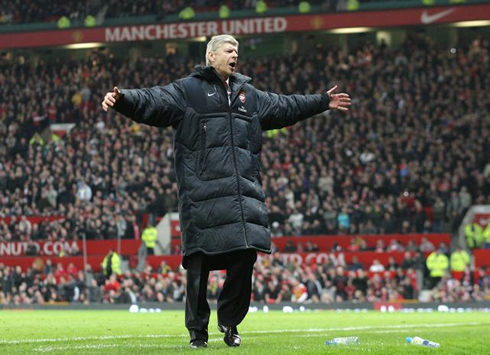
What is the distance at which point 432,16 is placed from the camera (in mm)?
39250

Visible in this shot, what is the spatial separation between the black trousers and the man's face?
143 cm

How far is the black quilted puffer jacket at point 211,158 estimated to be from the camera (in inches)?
330

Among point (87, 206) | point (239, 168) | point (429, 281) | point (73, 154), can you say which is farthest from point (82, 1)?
point (239, 168)

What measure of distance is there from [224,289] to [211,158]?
111 centimetres

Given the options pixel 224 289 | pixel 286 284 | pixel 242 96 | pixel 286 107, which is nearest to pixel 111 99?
pixel 242 96

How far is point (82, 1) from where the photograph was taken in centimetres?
4512

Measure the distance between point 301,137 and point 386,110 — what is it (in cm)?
313

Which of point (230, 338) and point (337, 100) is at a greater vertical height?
point (337, 100)

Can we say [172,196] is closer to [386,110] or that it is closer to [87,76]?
[386,110]

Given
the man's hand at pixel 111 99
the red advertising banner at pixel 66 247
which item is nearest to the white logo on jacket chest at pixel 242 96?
the man's hand at pixel 111 99

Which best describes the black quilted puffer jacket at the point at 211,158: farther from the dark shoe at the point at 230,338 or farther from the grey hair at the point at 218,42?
the dark shoe at the point at 230,338

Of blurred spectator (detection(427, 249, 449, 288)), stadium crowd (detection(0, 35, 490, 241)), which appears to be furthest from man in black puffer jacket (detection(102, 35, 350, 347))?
stadium crowd (detection(0, 35, 490, 241))

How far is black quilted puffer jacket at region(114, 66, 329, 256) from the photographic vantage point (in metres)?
8.39

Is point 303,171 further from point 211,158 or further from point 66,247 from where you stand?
point 211,158
